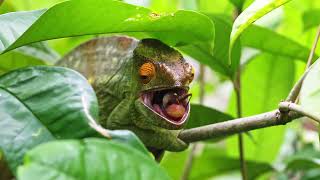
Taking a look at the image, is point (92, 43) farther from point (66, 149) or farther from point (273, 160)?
point (66, 149)

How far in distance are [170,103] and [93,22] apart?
293mm

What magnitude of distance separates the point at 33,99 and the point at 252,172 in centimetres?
78

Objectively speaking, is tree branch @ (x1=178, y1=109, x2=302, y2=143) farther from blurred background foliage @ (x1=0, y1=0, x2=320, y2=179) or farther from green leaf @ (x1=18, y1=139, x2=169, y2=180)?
blurred background foliage @ (x1=0, y1=0, x2=320, y2=179)

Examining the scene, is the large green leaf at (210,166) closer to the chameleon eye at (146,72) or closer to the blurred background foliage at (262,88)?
the blurred background foliage at (262,88)

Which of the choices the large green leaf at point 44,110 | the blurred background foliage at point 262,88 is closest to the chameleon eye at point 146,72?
the blurred background foliage at point 262,88

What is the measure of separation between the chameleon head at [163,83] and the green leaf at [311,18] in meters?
0.47

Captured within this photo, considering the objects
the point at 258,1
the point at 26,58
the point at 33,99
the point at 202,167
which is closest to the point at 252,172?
the point at 202,167

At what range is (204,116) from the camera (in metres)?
1.17

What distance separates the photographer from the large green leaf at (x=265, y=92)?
4.95ft

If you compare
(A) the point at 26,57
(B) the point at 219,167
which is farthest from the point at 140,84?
(B) the point at 219,167

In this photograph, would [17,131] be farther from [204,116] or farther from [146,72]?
[204,116]

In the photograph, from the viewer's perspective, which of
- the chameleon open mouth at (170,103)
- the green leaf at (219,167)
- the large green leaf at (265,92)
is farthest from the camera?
the large green leaf at (265,92)

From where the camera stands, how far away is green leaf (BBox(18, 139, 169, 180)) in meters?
0.48

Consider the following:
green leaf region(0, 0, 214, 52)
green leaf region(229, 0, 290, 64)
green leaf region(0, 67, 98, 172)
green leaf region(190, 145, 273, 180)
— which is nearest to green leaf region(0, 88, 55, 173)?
green leaf region(0, 67, 98, 172)
